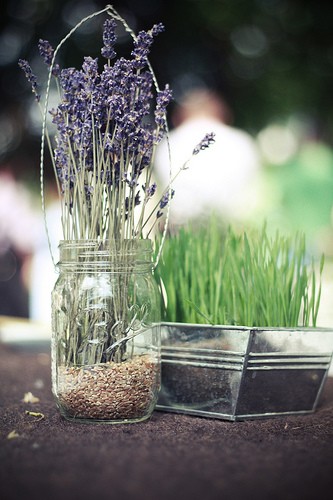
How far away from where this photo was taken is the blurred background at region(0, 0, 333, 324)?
4715 mm

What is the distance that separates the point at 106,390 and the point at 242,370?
35 centimetres

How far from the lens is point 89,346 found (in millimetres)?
1672

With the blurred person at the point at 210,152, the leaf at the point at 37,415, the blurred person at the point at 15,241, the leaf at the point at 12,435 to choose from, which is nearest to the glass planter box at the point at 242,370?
the leaf at the point at 37,415

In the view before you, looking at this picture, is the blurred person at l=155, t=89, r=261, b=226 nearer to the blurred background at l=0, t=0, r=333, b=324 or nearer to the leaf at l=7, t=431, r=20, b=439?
the blurred background at l=0, t=0, r=333, b=324

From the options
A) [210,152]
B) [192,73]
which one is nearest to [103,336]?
[210,152]

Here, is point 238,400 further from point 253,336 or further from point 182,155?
point 182,155

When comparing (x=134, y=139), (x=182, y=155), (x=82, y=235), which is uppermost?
(x=182, y=155)

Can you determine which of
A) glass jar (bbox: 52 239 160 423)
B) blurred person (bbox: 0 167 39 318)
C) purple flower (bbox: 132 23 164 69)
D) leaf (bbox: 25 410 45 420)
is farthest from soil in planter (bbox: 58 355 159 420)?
blurred person (bbox: 0 167 39 318)

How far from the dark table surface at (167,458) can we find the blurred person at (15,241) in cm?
321

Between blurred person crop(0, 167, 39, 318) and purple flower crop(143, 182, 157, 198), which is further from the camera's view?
blurred person crop(0, 167, 39, 318)

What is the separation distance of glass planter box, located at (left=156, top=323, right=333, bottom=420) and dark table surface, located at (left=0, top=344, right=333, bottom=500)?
0.15ft

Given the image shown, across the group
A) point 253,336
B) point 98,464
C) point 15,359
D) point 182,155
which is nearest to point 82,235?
point 253,336

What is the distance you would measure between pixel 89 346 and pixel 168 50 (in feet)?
11.5

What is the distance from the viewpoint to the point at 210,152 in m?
4.98
